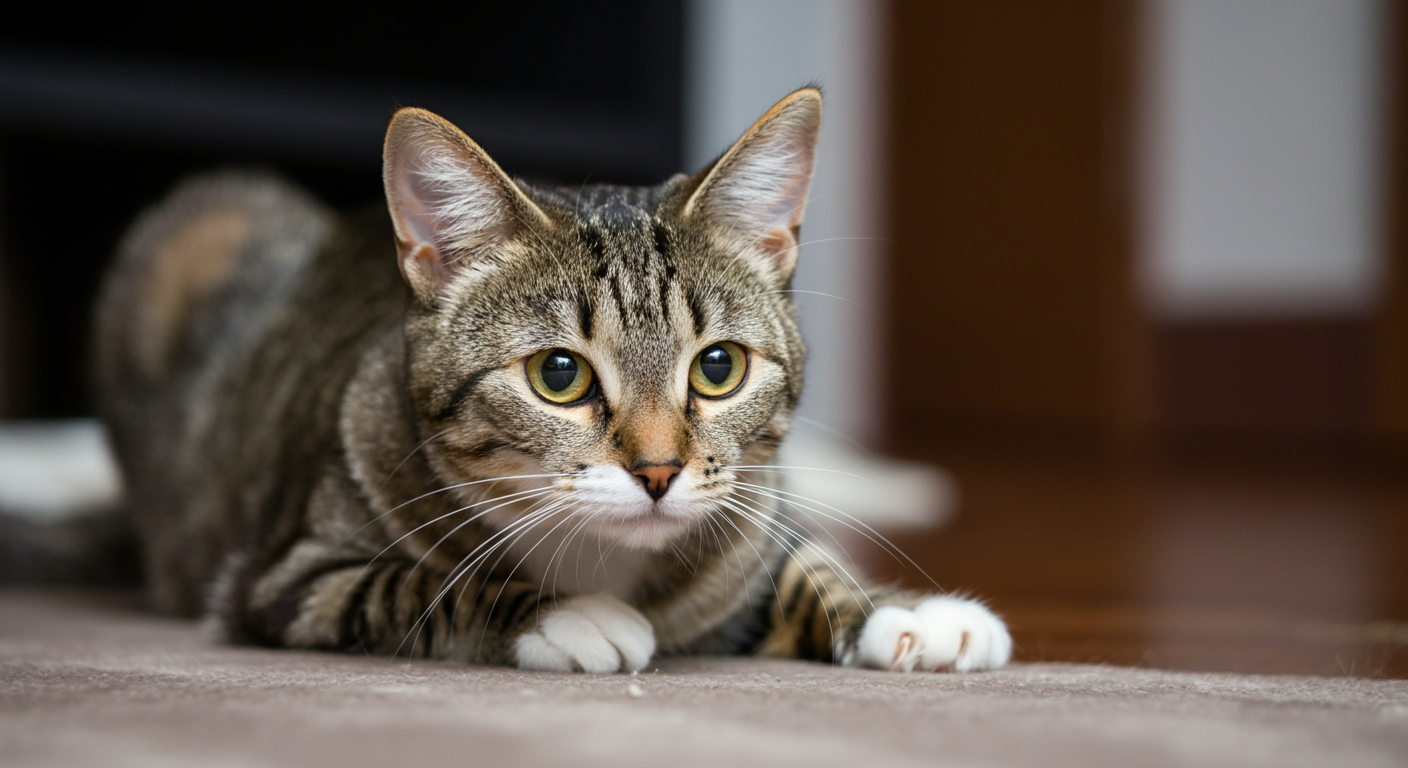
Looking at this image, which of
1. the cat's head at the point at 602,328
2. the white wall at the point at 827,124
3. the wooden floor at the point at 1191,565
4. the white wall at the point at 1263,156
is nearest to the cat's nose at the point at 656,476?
the cat's head at the point at 602,328

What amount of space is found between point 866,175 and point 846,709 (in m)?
4.28

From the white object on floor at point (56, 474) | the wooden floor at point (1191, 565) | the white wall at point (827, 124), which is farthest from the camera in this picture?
the white wall at point (827, 124)

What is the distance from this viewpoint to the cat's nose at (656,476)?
991 mm

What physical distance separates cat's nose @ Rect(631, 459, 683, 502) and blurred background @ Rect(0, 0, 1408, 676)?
0.42 meters

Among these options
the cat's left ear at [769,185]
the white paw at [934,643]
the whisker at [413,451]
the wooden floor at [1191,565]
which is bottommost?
the wooden floor at [1191,565]

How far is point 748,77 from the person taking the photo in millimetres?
3881

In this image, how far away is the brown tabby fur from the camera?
3.48 ft

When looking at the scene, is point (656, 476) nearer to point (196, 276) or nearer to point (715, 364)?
point (715, 364)

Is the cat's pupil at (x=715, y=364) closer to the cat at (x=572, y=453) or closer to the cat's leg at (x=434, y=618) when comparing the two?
the cat at (x=572, y=453)

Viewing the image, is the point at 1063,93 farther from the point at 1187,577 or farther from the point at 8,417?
the point at 8,417

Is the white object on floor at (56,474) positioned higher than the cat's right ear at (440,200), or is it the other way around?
the cat's right ear at (440,200)

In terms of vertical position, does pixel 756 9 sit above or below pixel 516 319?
above

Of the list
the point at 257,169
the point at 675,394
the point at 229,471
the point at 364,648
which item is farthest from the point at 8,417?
the point at 675,394

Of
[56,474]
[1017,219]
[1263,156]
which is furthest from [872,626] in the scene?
[1017,219]
